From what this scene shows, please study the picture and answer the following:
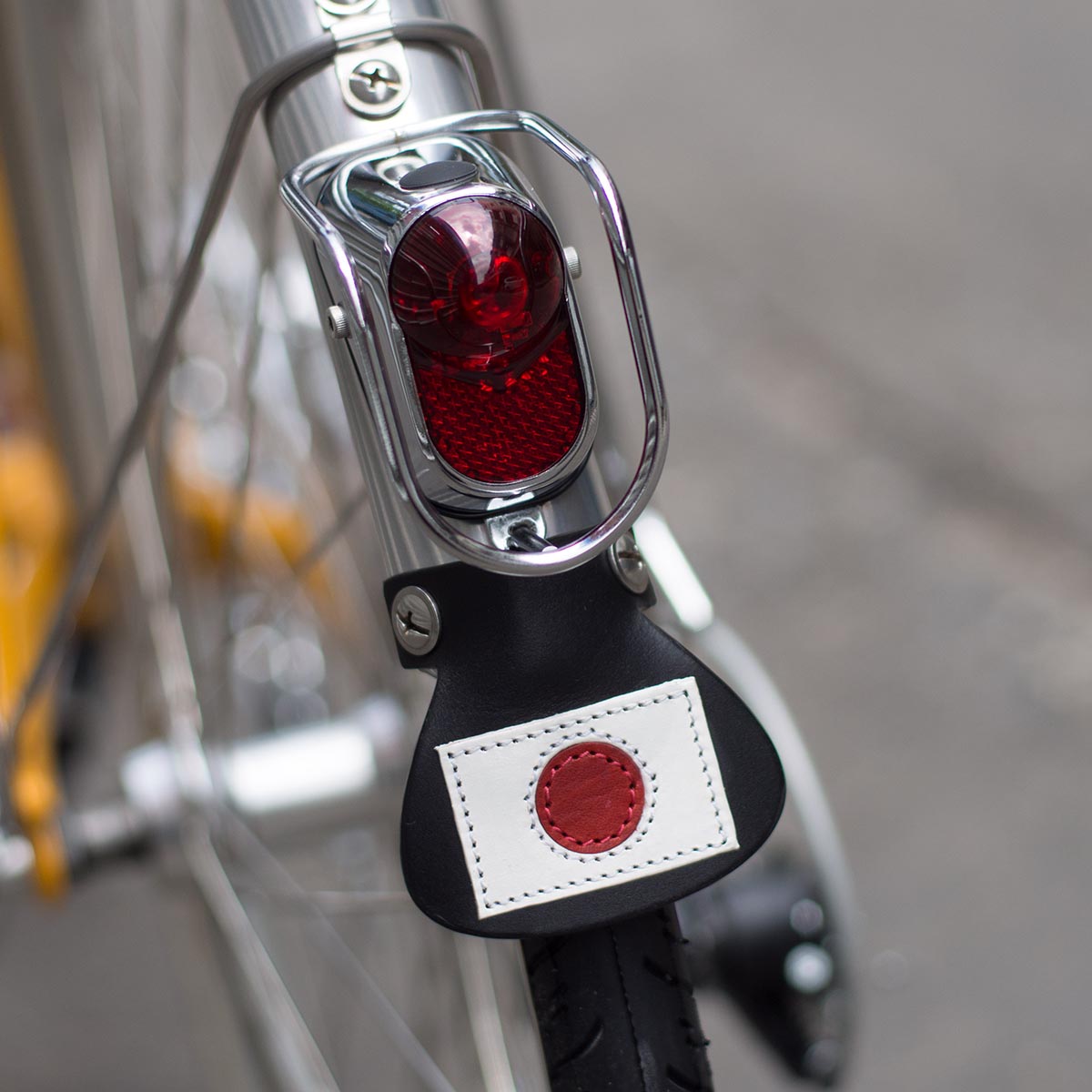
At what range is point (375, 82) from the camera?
0.38m

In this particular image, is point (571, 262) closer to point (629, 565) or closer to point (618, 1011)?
point (629, 565)

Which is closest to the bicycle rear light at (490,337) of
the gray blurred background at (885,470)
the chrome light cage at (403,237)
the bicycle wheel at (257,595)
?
the chrome light cage at (403,237)

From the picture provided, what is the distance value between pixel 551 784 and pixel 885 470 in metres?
1.35

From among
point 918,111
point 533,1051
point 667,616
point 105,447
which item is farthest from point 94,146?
point 918,111

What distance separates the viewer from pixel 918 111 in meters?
2.11

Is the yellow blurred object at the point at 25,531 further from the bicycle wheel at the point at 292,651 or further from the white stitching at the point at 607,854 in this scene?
the white stitching at the point at 607,854

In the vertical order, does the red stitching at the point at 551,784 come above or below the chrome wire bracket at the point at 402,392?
below

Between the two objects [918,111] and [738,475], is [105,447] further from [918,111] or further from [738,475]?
[918,111]

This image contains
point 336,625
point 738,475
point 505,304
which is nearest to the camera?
point 505,304

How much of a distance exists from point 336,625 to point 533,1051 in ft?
1.22

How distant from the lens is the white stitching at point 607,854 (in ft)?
1.17

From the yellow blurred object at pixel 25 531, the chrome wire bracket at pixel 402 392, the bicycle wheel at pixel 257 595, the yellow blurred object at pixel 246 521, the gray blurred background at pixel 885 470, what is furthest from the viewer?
the gray blurred background at pixel 885 470

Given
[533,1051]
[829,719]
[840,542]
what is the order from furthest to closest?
[840,542] < [829,719] < [533,1051]

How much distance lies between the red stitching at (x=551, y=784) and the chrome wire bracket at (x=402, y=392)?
2.3 inches
